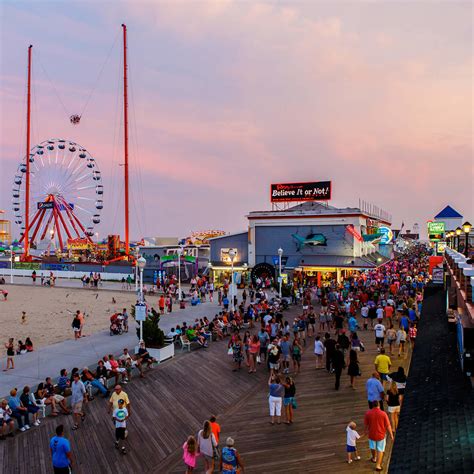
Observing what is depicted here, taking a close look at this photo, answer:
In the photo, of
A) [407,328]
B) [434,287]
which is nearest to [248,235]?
[434,287]

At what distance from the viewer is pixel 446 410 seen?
27.2 ft

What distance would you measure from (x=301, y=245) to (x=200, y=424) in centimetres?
2695

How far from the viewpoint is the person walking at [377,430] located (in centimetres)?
742

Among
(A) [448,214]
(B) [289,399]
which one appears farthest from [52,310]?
(A) [448,214]

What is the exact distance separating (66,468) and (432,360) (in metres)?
10.00

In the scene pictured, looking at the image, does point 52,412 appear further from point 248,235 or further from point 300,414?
point 248,235

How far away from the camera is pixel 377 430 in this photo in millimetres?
7418

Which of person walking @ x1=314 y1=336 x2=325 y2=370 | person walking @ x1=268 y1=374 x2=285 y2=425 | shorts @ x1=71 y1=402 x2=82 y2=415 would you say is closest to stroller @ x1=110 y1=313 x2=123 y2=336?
shorts @ x1=71 y1=402 x2=82 y2=415

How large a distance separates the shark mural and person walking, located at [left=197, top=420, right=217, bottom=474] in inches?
1122

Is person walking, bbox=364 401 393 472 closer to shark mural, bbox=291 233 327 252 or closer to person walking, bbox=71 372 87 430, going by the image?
person walking, bbox=71 372 87 430

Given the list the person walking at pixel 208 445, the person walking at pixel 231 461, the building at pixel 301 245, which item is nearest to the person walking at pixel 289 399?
the person walking at pixel 208 445

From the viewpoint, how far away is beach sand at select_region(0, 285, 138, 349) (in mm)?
19547

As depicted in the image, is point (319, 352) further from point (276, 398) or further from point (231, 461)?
point (231, 461)

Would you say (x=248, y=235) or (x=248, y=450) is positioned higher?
(x=248, y=235)
